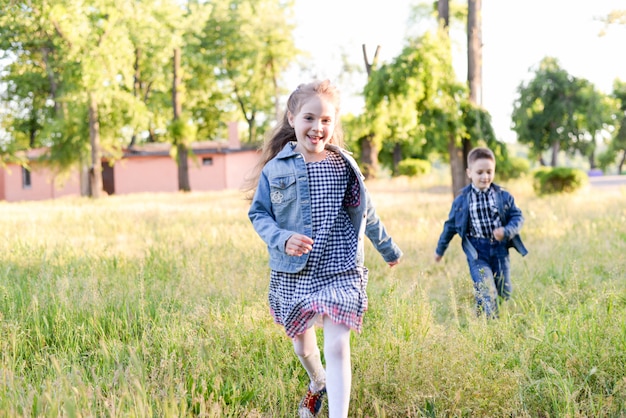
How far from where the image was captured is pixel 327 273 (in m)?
3.25

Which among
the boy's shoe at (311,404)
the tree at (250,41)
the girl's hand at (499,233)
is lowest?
the boy's shoe at (311,404)

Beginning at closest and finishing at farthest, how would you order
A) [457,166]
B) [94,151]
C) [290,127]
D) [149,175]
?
[290,127], [457,166], [94,151], [149,175]

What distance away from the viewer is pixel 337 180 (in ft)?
11.2

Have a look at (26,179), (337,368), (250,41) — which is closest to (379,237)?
(337,368)

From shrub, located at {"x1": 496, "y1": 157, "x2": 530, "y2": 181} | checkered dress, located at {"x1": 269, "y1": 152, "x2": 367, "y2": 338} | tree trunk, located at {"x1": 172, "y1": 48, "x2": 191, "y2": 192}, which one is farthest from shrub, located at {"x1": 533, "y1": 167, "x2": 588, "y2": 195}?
tree trunk, located at {"x1": 172, "y1": 48, "x2": 191, "y2": 192}

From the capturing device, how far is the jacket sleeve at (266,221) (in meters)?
3.10

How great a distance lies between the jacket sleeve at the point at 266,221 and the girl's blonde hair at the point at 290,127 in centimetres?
36

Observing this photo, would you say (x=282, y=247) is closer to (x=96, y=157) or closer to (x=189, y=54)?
(x=96, y=157)

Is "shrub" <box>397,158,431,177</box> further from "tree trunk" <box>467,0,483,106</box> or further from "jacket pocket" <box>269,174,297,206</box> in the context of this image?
"jacket pocket" <box>269,174,297,206</box>

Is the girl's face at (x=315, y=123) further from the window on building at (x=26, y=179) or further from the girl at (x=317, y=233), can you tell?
the window on building at (x=26, y=179)

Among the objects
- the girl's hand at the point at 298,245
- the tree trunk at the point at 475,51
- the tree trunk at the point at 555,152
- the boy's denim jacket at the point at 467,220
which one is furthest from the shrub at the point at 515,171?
the girl's hand at the point at 298,245

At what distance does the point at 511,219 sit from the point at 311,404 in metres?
2.87

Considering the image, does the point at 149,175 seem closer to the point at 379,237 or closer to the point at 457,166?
the point at 457,166

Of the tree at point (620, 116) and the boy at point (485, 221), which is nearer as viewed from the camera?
the boy at point (485, 221)
